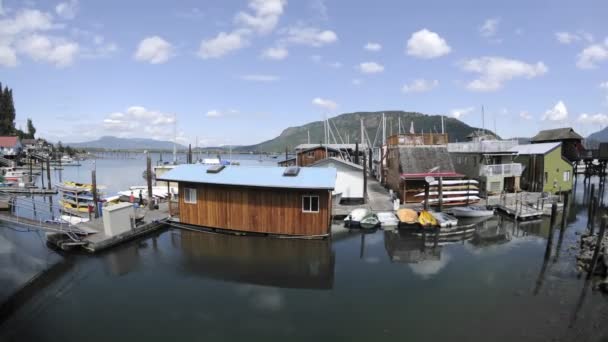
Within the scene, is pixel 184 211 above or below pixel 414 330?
above

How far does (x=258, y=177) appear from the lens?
23.1 meters

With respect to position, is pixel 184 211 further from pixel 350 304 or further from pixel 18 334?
pixel 350 304

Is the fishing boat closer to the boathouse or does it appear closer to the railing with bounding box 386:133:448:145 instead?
the boathouse

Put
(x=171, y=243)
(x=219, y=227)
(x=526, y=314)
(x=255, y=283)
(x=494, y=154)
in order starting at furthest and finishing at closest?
(x=494, y=154)
(x=219, y=227)
(x=171, y=243)
(x=255, y=283)
(x=526, y=314)

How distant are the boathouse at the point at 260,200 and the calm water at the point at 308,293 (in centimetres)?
121

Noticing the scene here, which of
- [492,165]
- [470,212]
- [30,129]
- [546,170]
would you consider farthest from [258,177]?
[30,129]

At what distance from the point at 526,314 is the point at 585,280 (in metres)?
6.43

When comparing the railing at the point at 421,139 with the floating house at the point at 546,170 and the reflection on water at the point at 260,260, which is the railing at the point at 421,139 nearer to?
the floating house at the point at 546,170

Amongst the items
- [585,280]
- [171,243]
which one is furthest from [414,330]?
[171,243]

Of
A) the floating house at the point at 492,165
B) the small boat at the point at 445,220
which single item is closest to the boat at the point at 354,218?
the small boat at the point at 445,220

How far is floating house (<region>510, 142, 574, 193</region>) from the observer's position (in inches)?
1512

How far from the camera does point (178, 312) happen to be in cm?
1318

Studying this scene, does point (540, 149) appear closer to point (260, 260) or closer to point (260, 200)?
point (260, 200)

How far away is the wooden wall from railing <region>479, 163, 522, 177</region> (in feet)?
77.9
